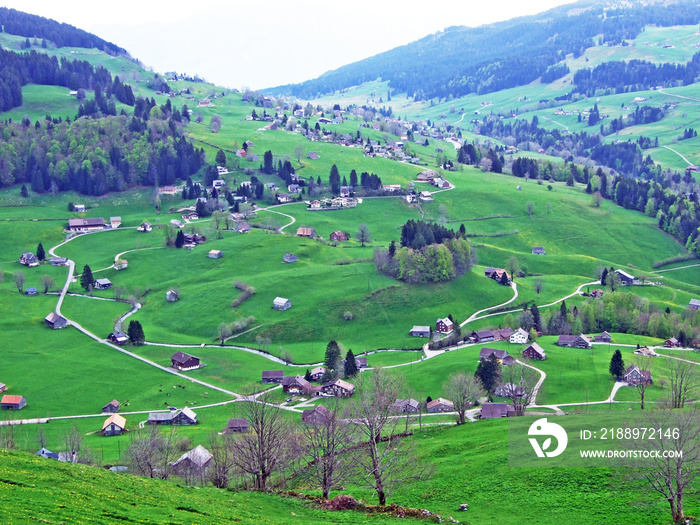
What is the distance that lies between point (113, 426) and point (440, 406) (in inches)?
1796

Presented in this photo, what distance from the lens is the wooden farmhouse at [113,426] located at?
95.6 metres

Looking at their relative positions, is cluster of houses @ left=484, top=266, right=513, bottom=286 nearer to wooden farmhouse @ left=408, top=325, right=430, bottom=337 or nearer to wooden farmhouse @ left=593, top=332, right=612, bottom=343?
wooden farmhouse @ left=408, top=325, right=430, bottom=337

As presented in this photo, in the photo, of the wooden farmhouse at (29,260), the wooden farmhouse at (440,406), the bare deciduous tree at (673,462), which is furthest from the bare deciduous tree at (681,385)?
the wooden farmhouse at (29,260)

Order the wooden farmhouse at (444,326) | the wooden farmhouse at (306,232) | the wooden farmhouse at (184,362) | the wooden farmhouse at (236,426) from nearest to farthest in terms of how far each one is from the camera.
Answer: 1. the wooden farmhouse at (236,426)
2. the wooden farmhouse at (184,362)
3. the wooden farmhouse at (444,326)
4. the wooden farmhouse at (306,232)

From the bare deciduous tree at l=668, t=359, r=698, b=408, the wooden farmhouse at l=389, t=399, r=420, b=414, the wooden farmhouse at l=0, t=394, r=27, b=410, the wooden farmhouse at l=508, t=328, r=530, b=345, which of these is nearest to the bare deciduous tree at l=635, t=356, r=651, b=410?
Answer: the bare deciduous tree at l=668, t=359, r=698, b=408

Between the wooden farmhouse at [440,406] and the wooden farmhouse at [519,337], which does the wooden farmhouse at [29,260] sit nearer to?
the wooden farmhouse at [440,406]

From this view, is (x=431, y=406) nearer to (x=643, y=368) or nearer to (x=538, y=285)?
(x=643, y=368)

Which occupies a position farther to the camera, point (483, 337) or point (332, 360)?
point (483, 337)

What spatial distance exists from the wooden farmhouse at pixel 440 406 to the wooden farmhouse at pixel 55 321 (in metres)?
76.3

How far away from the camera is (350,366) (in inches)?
4562

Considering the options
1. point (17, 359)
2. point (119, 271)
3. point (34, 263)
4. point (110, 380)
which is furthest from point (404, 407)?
point (34, 263)

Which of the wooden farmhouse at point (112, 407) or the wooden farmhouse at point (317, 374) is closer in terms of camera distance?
the wooden farmhouse at point (112, 407)

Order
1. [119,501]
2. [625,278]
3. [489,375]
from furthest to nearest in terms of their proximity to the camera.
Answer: [625,278] → [489,375] → [119,501]

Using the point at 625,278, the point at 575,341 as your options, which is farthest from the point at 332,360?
the point at 625,278
